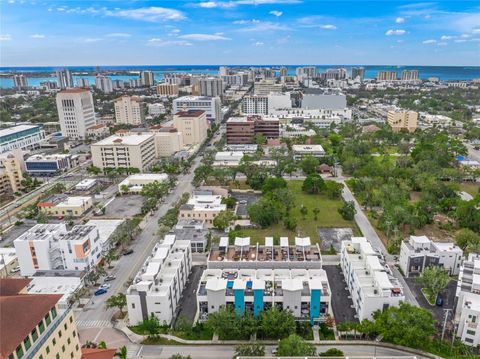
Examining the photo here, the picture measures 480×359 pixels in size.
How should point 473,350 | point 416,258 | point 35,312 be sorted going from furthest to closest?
point 416,258, point 473,350, point 35,312

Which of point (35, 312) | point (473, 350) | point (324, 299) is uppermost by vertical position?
point (35, 312)

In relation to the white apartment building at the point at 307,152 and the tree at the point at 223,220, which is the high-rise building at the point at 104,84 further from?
the tree at the point at 223,220

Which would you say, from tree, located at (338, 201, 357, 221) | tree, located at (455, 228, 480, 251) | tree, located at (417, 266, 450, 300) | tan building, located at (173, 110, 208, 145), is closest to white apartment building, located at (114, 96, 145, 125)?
tan building, located at (173, 110, 208, 145)

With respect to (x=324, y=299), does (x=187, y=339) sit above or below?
below

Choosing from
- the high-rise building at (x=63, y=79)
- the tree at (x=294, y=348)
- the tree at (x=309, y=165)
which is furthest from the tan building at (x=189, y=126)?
the high-rise building at (x=63, y=79)

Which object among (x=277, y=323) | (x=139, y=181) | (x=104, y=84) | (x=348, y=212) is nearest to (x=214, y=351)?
(x=277, y=323)

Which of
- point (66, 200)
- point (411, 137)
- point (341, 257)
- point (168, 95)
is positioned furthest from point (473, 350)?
point (168, 95)

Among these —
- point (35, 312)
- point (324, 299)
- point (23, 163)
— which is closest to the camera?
point (35, 312)

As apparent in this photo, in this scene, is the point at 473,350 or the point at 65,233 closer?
the point at 473,350

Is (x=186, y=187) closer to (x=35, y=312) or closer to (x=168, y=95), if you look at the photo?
(x=35, y=312)
